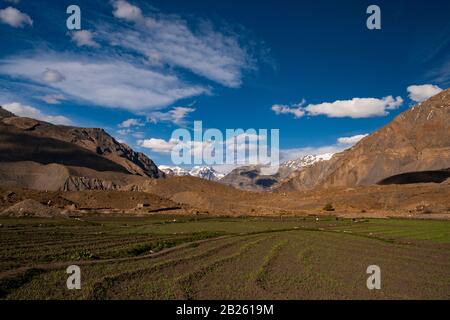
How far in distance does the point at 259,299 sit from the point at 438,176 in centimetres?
20106

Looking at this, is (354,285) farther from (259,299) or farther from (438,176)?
(438,176)

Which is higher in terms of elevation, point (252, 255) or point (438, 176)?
point (438, 176)

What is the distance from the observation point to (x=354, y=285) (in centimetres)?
2080

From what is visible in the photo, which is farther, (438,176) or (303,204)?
(438,176)

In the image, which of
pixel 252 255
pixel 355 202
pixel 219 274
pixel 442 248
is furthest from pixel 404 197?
pixel 219 274

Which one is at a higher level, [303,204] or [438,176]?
[438,176]

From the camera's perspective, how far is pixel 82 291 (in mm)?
17562

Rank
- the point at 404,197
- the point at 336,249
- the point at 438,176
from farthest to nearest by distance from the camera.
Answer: the point at 438,176 → the point at 404,197 → the point at 336,249
